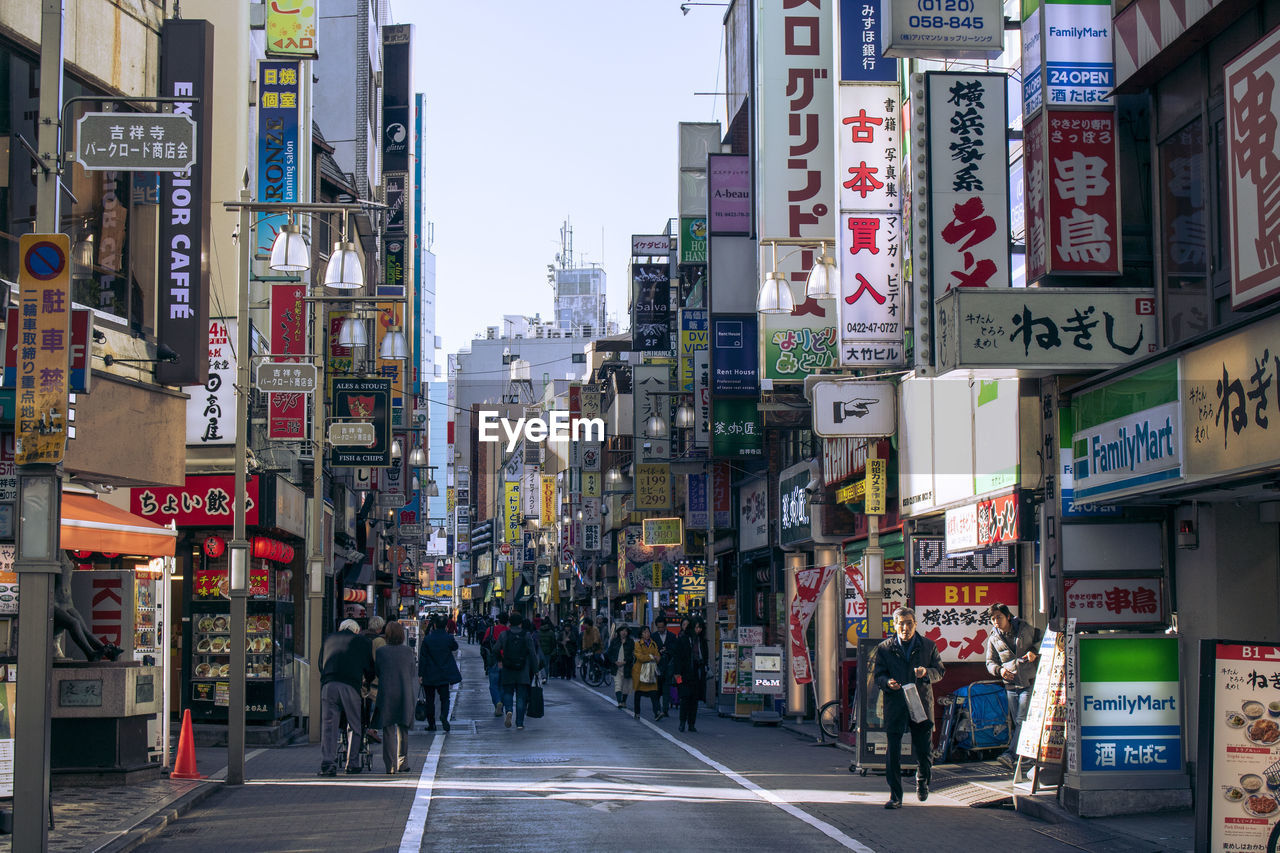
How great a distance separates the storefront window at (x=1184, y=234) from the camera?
1410 centimetres

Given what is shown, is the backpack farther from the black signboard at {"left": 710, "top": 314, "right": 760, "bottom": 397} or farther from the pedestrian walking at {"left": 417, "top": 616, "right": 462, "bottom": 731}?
the black signboard at {"left": 710, "top": 314, "right": 760, "bottom": 397}

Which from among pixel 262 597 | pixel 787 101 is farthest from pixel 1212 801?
pixel 262 597

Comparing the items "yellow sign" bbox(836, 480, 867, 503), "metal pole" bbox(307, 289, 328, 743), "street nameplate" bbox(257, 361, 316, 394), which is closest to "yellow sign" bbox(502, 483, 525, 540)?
"yellow sign" bbox(836, 480, 867, 503)

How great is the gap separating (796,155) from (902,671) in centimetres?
1206

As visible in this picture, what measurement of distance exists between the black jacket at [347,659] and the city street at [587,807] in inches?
46.7

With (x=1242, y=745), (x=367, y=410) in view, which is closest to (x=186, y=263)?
(x=1242, y=745)

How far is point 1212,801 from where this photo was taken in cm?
994

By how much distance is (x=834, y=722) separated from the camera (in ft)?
78.0

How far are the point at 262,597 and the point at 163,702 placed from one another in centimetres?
882

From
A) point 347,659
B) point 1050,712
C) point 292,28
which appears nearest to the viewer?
point 1050,712

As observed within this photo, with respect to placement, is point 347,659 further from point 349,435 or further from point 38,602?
point 349,435

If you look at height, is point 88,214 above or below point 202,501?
above

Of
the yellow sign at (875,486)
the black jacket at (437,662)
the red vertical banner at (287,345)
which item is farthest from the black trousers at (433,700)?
the yellow sign at (875,486)

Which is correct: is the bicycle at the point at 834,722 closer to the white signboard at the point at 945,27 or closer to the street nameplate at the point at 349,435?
the white signboard at the point at 945,27
